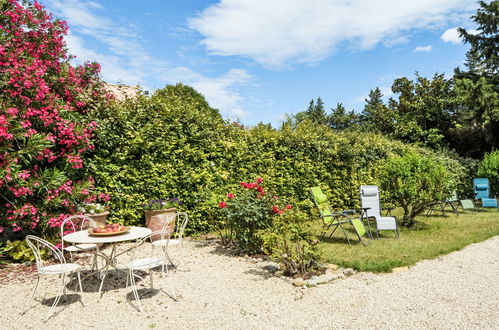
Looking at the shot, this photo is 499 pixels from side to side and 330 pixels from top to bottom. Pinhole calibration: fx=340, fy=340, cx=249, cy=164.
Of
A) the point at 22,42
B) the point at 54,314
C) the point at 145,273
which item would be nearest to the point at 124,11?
the point at 22,42

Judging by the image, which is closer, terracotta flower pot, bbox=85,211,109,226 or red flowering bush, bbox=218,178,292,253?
red flowering bush, bbox=218,178,292,253

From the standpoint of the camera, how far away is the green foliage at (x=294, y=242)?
4.79m

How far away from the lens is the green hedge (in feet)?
22.0

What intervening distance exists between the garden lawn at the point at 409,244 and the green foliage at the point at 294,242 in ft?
2.11

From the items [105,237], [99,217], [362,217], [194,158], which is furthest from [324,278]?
[194,158]

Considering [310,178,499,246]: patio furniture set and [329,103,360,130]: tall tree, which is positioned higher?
[329,103,360,130]: tall tree

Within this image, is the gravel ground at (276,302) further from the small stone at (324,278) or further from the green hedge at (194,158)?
the green hedge at (194,158)

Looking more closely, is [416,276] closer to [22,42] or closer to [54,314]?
[54,314]

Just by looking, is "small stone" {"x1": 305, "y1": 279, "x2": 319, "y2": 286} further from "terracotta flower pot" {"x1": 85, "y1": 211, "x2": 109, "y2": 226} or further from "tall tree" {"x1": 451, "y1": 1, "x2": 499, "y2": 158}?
"tall tree" {"x1": 451, "y1": 1, "x2": 499, "y2": 158}

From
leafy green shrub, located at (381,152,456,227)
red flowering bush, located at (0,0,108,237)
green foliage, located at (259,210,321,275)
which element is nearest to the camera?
green foliage, located at (259,210,321,275)

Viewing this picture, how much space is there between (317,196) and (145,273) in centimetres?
385

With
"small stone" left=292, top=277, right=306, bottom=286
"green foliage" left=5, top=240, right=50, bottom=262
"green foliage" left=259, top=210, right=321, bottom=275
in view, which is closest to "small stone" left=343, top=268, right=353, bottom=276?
"green foliage" left=259, top=210, right=321, bottom=275

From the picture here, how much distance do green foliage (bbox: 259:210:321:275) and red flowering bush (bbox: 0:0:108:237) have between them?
3.47 meters

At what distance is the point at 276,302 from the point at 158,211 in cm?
361
